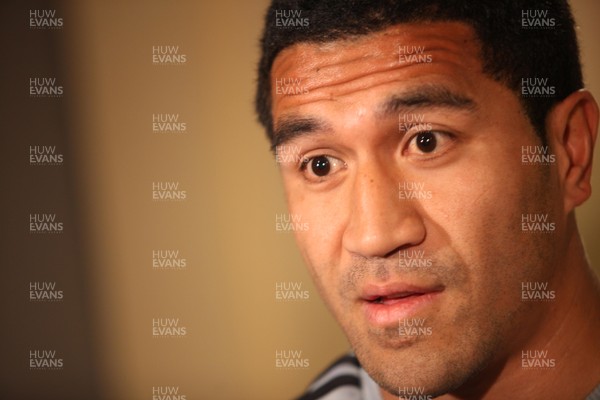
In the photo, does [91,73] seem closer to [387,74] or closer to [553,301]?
[387,74]

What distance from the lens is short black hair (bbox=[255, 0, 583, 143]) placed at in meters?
1.29

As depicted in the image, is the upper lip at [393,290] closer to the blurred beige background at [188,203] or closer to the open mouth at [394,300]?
the open mouth at [394,300]

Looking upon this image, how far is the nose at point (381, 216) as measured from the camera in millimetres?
1272

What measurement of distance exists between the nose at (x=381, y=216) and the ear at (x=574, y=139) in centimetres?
33

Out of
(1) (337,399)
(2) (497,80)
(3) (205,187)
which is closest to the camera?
(2) (497,80)

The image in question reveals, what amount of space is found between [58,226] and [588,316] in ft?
4.65

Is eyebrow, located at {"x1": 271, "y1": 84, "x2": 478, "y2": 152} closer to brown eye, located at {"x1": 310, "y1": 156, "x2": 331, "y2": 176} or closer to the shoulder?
brown eye, located at {"x1": 310, "y1": 156, "x2": 331, "y2": 176}

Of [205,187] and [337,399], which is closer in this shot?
[337,399]

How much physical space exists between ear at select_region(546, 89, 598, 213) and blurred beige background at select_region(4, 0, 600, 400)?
719 mm

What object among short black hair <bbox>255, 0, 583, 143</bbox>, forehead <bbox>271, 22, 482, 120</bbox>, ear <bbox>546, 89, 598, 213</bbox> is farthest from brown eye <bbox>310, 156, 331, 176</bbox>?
ear <bbox>546, 89, 598, 213</bbox>

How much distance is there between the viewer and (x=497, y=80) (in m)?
1.29

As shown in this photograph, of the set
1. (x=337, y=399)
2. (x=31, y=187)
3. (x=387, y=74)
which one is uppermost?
(x=387, y=74)

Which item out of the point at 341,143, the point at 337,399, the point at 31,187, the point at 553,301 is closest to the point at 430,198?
the point at 341,143

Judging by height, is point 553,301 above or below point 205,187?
below
